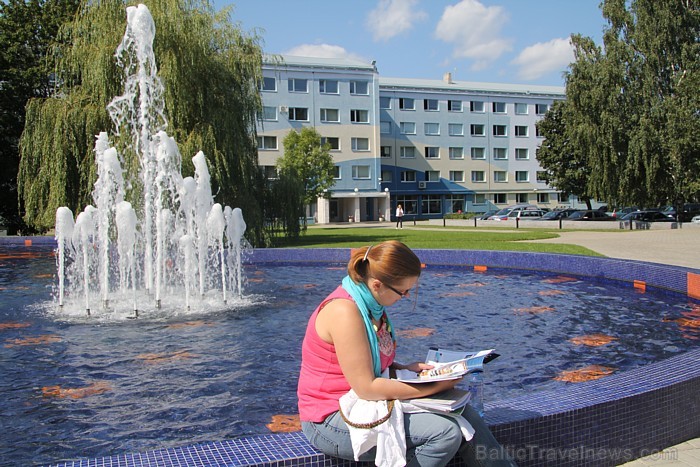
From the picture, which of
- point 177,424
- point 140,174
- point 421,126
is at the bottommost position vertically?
point 177,424

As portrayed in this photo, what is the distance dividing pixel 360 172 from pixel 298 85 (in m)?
10.9

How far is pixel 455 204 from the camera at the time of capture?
2783 inches

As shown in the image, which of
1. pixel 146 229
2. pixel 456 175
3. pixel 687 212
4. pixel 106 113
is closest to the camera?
pixel 146 229

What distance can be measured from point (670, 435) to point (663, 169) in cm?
3728

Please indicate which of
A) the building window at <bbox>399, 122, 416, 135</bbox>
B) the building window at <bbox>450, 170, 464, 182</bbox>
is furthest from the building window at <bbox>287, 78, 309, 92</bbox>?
the building window at <bbox>450, 170, 464, 182</bbox>

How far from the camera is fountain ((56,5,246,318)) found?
12.4 metres

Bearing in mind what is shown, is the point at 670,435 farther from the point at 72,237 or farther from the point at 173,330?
the point at 72,237

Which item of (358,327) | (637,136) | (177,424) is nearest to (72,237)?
(177,424)

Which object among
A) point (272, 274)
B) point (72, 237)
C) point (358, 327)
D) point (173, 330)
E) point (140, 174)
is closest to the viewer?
point (358, 327)

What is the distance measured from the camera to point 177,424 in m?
5.66

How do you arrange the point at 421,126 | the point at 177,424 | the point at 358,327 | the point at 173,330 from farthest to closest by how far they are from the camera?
the point at 421,126
the point at 173,330
the point at 177,424
the point at 358,327

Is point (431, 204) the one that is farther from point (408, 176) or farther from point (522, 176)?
point (522, 176)

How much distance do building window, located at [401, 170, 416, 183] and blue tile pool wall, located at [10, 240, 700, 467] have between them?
2485 inches

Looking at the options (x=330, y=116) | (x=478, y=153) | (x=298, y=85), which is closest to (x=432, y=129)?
(x=478, y=153)
